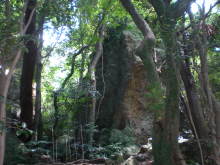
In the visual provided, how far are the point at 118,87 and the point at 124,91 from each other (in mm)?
569

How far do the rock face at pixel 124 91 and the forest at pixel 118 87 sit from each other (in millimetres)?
40

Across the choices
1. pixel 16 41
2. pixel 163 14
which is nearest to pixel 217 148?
pixel 163 14

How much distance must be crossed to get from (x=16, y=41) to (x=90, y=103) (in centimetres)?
612

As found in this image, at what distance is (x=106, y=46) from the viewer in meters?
13.6

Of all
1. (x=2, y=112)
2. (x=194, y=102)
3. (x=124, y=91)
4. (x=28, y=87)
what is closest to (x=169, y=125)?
(x=194, y=102)

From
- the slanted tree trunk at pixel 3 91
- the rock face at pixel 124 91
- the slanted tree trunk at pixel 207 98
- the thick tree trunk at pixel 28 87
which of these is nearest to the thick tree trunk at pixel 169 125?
the slanted tree trunk at pixel 207 98

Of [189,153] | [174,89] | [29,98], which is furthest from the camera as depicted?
[29,98]

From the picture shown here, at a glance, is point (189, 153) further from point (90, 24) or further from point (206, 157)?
point (90, 24)

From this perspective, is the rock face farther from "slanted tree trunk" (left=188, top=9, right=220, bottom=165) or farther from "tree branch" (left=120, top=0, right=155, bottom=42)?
"slanted tree trunk" (left=188, top=9, right=220, bottom=165)

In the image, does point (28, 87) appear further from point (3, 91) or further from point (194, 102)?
point (194, 102)

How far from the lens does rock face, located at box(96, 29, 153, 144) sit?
11.7 meters

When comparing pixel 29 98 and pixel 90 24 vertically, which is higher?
pixel 90 24

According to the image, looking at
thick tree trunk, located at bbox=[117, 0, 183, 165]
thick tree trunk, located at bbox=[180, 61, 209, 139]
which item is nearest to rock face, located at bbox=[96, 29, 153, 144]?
thick tree trunk, located at bbox=[180, 61, 209, 139]

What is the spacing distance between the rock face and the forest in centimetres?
4
